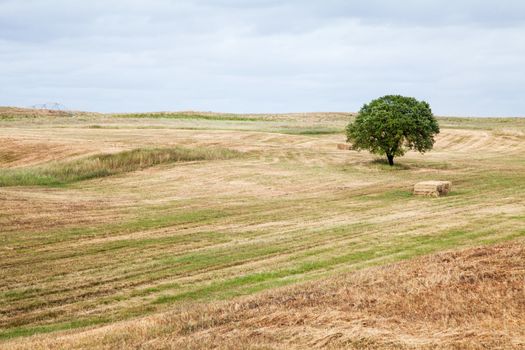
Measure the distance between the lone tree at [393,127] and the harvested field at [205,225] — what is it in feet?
6.21

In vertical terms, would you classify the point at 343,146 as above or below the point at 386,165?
above

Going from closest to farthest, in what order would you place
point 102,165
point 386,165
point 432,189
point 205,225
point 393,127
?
1. point 205,225
2. point 432,189
3. point 102,165
4. point 393,127
5. point 386,165

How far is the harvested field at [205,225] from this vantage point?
17.6m

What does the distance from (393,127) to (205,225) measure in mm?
29064

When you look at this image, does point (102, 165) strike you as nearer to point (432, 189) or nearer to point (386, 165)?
point (386, 165)

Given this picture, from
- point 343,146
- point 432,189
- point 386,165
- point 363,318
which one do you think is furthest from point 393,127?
point 363,318

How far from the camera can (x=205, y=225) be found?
92.3 ft

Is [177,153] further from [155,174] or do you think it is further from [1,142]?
[1,142]

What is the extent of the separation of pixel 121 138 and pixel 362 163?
24385mm

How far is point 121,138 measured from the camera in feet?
211

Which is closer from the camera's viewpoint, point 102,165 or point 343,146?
point 102,165

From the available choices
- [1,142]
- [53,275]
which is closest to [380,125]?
[1,142]

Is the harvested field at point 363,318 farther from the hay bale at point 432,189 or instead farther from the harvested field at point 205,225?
the hay bale at point 432,189

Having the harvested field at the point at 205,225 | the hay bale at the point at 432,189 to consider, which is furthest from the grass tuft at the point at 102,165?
the hay bale at the point at 432,189
